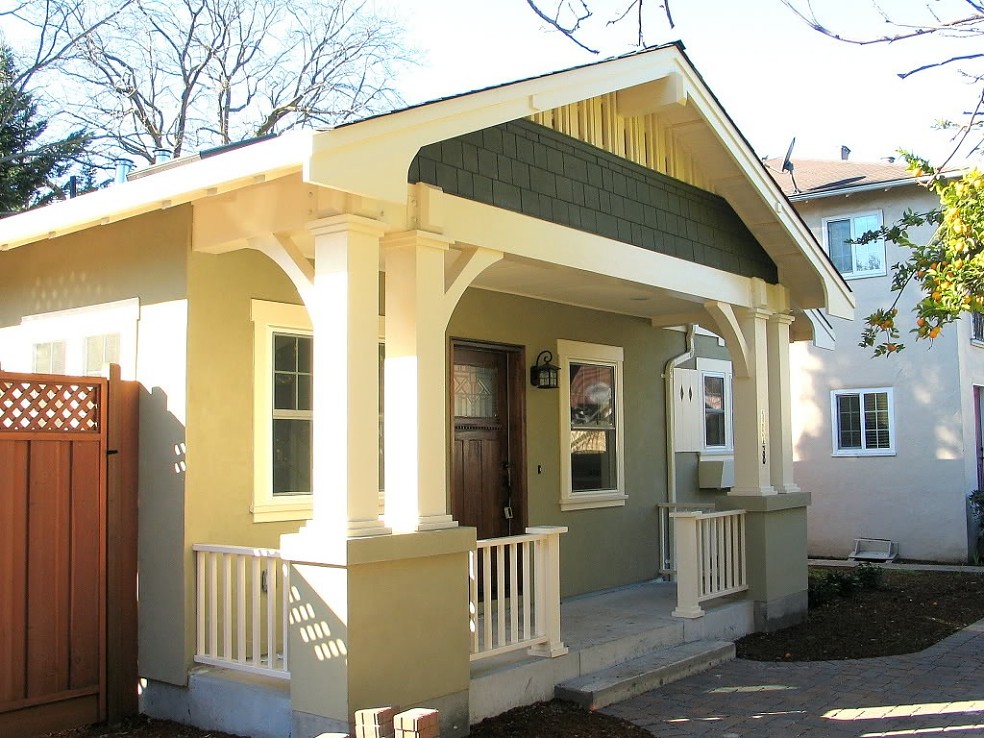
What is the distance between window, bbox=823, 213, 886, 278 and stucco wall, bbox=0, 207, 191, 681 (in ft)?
39.8

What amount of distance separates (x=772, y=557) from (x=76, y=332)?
6.20 meters

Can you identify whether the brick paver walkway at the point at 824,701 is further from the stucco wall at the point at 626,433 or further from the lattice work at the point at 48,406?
the lattice work at the point at 48,406

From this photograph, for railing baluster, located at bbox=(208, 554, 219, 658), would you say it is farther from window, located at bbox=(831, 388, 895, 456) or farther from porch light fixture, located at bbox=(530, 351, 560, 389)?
window, located at bbox=(831, 388, 895, 456)

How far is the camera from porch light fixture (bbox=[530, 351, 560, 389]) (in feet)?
30.0

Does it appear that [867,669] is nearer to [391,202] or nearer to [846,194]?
[391,202]

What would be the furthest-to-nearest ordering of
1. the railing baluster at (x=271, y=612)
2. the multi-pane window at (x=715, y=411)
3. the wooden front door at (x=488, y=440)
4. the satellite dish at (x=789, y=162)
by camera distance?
the satellite dish at (x=789, y=162), the multi-pane window at (x=715, y=411), the wooden front door at (x=488, y=440), the railing baluster at (x=271, y=612)

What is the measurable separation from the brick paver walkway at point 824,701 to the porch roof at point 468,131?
355 centimetres

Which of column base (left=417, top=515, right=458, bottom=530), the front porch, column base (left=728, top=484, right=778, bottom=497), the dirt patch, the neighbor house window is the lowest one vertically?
the dirt patch

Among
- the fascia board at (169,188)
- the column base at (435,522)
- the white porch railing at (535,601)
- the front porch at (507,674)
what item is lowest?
the front porch at (507,674)

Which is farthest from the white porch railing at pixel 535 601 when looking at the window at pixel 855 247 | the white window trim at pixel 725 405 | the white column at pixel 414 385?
the window at pixel 855 247

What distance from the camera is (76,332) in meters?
6.93

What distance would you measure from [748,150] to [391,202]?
4.36 m

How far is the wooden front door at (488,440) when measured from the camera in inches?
336

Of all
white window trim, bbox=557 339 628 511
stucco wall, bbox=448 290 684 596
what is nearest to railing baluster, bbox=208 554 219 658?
stucco wall, bbox=448 290 684 596
